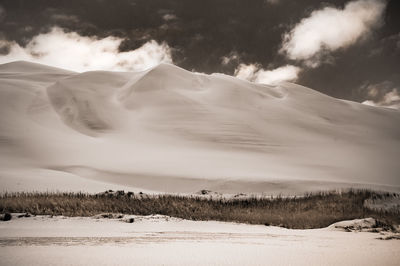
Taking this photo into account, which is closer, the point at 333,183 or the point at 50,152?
the point at 333,183

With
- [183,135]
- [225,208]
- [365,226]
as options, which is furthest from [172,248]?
[183,135]

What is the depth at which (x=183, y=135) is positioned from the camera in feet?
105

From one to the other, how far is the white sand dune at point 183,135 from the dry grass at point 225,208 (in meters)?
6.15

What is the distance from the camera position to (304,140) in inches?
1276

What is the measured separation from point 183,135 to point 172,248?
2737 centimetres

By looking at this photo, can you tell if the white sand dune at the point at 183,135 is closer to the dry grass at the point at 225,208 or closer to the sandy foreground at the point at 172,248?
the dry grass at the point at 225,208

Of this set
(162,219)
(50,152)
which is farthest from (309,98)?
(162,219)

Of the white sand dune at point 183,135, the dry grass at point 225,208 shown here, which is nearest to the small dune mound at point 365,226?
the dry grass at point 225,208

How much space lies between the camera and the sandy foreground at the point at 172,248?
156 inches

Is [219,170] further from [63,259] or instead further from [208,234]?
[63,259]

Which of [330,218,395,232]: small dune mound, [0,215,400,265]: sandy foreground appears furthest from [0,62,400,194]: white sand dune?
[0,215,400,265]: sandy foreground

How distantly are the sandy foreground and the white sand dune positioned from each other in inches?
→ 447

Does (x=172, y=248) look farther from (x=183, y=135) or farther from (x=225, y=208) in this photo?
(x=183, y=135)

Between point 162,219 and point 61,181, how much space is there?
1130 centimetres
